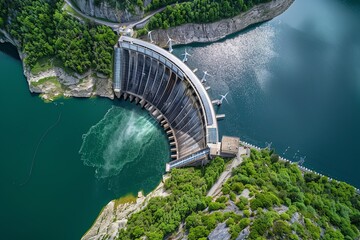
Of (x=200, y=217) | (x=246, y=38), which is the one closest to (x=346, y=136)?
(x=246, y=38)

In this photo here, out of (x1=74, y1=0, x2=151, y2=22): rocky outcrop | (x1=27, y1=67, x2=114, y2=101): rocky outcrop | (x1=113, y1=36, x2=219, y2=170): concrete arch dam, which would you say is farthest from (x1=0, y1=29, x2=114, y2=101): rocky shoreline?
(x1=74, y1=0, x2=151, y2=22): rocky outcrop

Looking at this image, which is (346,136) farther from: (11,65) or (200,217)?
(11,65)

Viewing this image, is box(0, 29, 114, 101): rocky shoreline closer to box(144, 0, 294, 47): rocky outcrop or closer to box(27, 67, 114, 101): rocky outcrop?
box(27, 67, 114, 101): rocky outcrop

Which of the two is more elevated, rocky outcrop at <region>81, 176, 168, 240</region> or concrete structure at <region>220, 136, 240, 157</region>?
concrete structure at <region>220, 136, 240, 157</region>

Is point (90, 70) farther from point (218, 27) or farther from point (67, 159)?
point (218, 27)

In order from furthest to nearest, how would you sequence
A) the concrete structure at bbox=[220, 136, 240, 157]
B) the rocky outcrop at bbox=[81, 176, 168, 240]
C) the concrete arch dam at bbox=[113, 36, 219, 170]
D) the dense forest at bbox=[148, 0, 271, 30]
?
the dense forest at bbox=[148, 0, 271, 30], the concrete arch dam at bbox=[113, 36, 219, 170], the concrete structure at bbox=[220, 136, 240, 157], the rocky outcrop at bbox=[81, 176, 168, 240]

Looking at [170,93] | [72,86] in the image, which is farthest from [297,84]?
[72,86]
